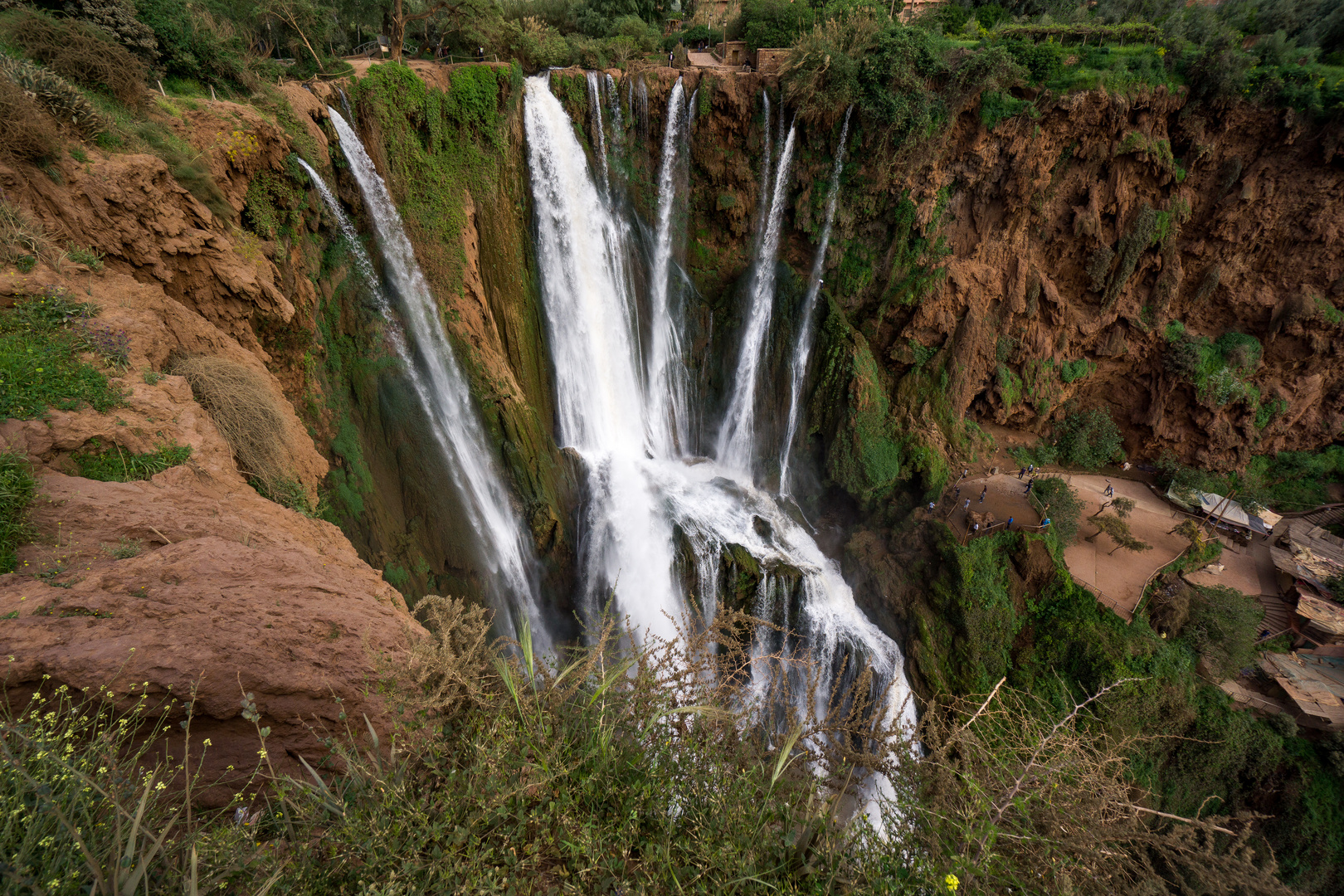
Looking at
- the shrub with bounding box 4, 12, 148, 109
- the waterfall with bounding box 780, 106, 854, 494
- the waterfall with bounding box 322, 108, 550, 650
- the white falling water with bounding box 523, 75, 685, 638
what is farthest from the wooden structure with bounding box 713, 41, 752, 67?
the shrub with bounding box 4, 12, 148, 109

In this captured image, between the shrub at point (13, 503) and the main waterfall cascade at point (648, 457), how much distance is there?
27.3ft

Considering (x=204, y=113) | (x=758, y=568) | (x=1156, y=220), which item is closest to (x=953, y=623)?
(x=758, y=568)

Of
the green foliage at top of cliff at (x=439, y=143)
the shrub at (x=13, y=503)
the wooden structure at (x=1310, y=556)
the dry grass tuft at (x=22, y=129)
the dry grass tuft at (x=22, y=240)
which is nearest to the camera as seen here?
the shrub at (x=13, y=503)

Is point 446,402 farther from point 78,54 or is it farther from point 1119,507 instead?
point 1119,507

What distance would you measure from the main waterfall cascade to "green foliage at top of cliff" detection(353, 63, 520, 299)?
1066 mm

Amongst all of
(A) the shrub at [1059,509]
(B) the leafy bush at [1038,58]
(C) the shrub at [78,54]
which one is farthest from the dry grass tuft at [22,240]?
(B) the leafy bush at [1038,58]

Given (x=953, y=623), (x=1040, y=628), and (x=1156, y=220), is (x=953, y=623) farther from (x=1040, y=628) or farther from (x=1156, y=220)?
(x=1156, y=220)

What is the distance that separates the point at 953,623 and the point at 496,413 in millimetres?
11815

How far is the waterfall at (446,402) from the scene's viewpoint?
365 inches

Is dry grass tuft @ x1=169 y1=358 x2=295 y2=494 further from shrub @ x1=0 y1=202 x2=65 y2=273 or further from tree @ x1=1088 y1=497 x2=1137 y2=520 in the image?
tree @ x1=1088 y1=497 x2=1137 y2=520

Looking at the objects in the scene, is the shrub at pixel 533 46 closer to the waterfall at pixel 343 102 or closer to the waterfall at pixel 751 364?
the waterfall at pixel 343 102

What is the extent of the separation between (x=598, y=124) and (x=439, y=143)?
14.7ft

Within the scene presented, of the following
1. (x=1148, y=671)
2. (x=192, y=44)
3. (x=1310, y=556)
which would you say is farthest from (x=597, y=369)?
→ (x=1310, y=556)

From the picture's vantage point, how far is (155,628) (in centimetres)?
267
